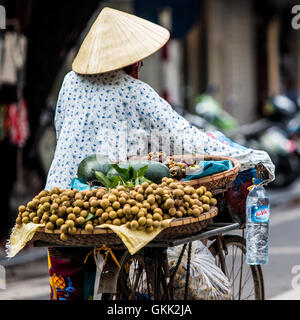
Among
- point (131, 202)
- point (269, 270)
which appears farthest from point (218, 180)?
point (269, 270)

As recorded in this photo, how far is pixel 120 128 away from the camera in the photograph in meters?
3.72

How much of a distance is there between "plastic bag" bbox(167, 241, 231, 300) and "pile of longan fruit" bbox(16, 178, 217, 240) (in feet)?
1.92

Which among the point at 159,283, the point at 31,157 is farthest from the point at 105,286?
the point at 31,157

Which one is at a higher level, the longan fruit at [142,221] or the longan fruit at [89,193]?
the longan fruit at [89,193]

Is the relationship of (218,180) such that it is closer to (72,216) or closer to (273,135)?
(72,216)

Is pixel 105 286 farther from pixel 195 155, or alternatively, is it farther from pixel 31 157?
pixel 31 157

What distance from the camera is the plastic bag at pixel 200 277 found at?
354 centimetres

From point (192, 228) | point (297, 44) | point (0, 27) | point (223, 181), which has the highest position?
point (297, 44)

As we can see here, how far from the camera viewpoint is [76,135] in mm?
3713

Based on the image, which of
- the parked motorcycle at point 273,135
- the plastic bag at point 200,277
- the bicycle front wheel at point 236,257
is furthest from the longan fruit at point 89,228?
the parked motorcycle at point 273,135

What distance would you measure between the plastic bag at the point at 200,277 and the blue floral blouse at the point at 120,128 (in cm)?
53

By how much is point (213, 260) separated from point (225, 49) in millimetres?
13687

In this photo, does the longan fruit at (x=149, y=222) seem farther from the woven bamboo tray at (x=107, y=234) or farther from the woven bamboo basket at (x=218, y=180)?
the woven bamboo basket at (x=218, y=180)

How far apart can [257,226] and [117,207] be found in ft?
2.88
